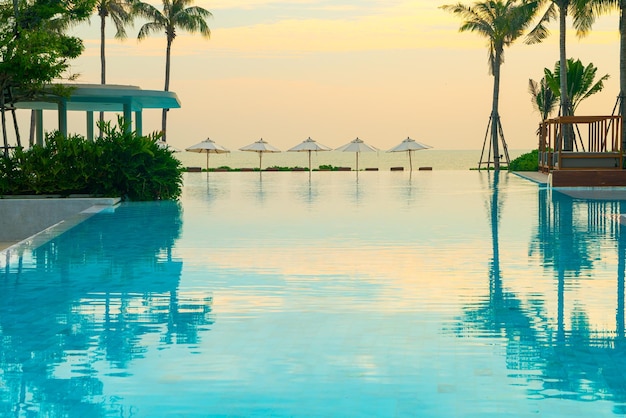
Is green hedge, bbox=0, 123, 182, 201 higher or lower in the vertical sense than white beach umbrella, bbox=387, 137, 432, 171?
lower

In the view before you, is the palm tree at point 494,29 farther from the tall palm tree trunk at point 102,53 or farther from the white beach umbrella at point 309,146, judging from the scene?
the tall palm tree trunk at point 102,53

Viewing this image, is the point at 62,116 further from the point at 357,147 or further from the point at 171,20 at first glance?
the point at 171,20

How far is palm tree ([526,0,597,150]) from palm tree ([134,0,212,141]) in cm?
1980

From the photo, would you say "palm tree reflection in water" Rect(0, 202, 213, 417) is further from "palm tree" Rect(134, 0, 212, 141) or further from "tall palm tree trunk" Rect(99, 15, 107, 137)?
"palm tree" Rect(134, 0, 212, 141)

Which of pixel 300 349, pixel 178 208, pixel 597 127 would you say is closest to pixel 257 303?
pixel 300 349

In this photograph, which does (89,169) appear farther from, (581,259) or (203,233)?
(581,259)

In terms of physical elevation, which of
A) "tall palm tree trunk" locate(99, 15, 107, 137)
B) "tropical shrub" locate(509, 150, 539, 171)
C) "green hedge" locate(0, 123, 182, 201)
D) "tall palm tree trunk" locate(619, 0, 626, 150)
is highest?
"tall palm tree trunk" locate(99, 15, 107, 137)

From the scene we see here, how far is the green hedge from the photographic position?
2158 cm

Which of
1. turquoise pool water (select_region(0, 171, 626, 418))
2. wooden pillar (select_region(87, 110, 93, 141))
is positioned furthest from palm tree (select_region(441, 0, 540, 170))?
turquoise pool water (select_region(0, 171, 626, 418))

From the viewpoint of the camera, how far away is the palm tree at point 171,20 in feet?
175

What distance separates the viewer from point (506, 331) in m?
7.35

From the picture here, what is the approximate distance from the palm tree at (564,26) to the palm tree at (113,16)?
21.5 metres

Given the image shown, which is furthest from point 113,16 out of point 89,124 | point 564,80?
point 564,80

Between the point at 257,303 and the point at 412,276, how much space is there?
221 centimetres
